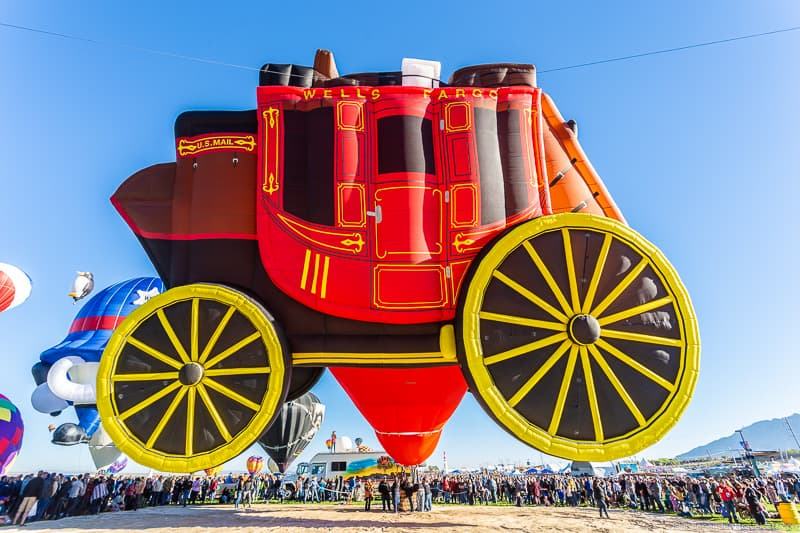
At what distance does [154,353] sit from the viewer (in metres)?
6.05

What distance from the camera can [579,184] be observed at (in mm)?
7137

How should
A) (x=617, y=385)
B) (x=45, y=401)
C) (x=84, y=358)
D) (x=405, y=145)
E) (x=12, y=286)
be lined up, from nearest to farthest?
(x=617, y=385) → (x=405, y=145) → (x=12, y=286) → (x=84, y=358) → (x=45, y=401)

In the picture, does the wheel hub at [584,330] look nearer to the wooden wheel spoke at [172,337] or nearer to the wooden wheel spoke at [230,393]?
the wooden wheel spoke at [230,393]

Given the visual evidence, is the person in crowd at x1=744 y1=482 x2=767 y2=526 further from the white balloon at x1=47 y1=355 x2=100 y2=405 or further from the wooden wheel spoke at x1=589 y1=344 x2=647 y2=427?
the white balloon at x1=47 y1=355 x2=100 y2=405

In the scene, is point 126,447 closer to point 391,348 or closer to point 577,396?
point 391,348

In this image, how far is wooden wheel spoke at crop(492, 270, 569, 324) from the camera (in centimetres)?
564

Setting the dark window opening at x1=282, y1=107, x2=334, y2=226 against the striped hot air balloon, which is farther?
the striped hot air balloon

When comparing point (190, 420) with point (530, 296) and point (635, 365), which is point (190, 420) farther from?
point (635, 365)

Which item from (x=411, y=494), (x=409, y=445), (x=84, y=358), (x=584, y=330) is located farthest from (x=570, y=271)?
(x=84, y=358)

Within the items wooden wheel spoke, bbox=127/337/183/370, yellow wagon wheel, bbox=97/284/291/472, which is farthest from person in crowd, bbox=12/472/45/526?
wooden wheel spoke, bbox=127/337/183/370

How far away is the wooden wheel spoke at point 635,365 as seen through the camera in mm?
5391

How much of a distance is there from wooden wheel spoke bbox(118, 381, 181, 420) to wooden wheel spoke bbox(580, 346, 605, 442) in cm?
489

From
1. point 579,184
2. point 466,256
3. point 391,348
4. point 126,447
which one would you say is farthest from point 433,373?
point 126,447

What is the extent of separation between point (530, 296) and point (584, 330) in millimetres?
712
